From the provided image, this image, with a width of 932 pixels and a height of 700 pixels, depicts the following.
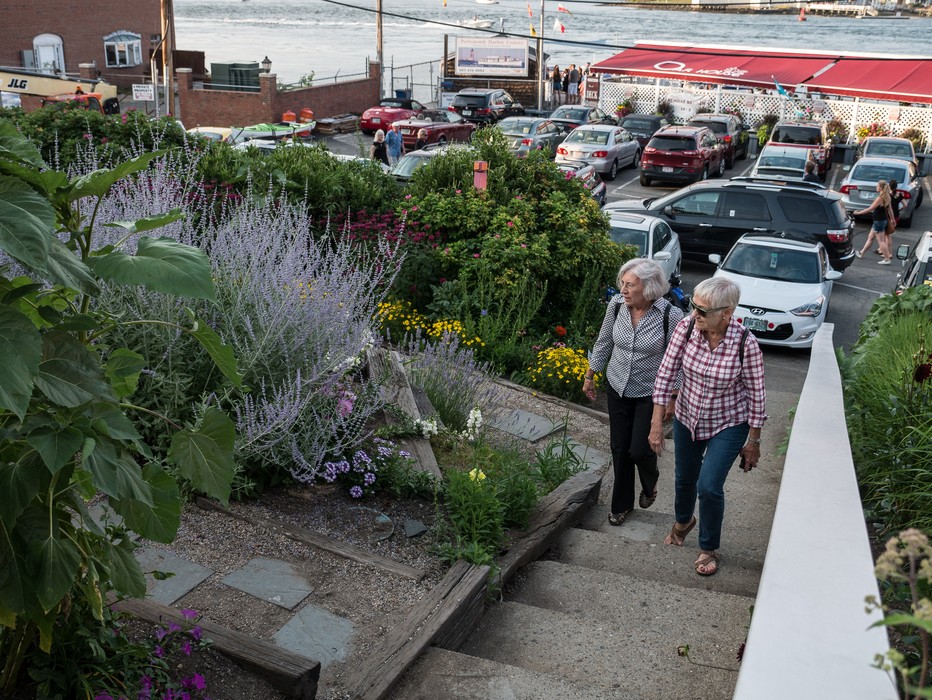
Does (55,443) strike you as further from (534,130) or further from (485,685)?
(534,130)

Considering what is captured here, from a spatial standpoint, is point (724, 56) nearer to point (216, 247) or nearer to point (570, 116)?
point (570, 116)

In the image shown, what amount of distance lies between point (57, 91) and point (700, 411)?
33704 mm

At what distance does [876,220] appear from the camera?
18547 millimetres

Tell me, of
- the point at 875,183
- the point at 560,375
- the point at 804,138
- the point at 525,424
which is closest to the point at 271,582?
the point at 525,424

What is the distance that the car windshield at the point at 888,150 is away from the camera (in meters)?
27.6

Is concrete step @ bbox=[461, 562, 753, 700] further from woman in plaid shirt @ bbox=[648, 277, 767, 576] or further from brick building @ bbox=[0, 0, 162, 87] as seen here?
brick building @ bbox=[0, 0, 162, 87]

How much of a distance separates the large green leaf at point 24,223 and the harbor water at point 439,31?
60264 mm

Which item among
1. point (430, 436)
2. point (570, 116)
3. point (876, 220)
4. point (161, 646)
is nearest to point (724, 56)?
point (570, 116)

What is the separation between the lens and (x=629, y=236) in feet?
46.6

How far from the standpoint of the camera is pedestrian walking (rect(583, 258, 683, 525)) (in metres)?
5.59

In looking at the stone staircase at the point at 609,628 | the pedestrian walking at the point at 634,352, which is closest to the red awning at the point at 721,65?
the pedestrian walking at the point at 634,352

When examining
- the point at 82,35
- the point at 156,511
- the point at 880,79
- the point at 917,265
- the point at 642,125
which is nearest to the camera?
the point at 156,511

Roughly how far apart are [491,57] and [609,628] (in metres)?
46.7

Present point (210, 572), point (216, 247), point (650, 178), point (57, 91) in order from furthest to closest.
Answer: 1. point (57, 91)
2. point (650, 178)
3. point (216, 247)
4. point (210, 572)
